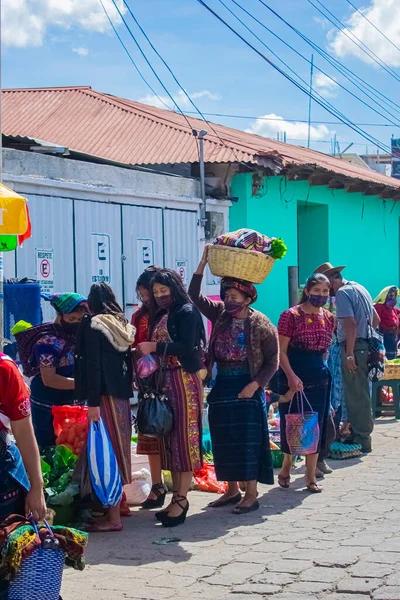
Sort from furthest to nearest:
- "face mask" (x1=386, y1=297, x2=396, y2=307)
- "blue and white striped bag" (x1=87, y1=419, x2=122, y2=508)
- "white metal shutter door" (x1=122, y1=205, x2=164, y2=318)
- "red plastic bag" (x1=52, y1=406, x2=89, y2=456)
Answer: "face mask" (x1=386, y1=297, x2=396, y2=307)
"white metal shutter door" (x1=122, y1=205, x2=164, y2=318)
"red plastic bag" (x1=52, y1=406, x2=89, y2=456)
"blue and white striped bag" (x1=87, y1=419, x2=122, y2=508)

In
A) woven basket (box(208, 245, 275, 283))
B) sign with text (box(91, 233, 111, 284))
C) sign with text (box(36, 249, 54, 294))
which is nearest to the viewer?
woven basket (box(208, 245, 275, 283))

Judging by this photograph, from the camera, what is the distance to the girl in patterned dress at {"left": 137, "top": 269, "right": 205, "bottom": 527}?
6.86 metres

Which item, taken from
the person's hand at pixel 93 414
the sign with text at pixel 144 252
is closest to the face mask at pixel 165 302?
the person's hand at pixel 93 414

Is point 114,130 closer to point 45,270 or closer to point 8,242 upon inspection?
point 45,270

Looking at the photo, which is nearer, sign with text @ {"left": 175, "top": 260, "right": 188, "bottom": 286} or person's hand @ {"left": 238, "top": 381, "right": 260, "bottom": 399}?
person's hand @ {"left": 238, "top": 381, "right": 260, "bottom": 399}

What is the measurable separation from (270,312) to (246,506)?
1005cm

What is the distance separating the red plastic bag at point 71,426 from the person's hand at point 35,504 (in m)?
2.90

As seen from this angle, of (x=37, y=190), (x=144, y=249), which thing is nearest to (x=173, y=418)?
(x=37, y=190)

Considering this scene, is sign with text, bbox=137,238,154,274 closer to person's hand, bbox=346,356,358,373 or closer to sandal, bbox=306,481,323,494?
person's hand, bbox=346,356,358,373

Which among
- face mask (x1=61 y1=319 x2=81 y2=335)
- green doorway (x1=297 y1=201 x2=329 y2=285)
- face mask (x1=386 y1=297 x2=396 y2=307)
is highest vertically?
green doorway (x1=297 y1=201 x2=329 y2=285)

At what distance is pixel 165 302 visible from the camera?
6969 millimetres

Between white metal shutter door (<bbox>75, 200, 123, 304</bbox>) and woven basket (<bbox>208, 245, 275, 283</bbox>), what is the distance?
4.19 m

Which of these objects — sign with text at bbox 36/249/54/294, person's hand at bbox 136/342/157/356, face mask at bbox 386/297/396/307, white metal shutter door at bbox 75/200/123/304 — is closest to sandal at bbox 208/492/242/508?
person's hand at bbox 136/342/157/356

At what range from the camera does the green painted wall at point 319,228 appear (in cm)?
1650
